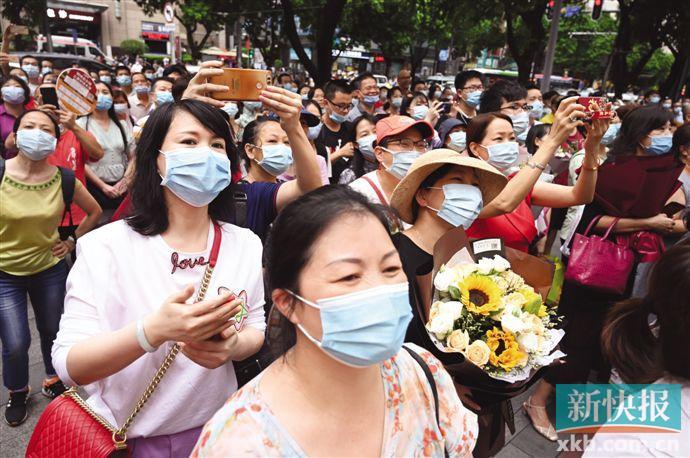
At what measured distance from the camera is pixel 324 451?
1.23 meters

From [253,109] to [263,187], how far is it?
4.86 m

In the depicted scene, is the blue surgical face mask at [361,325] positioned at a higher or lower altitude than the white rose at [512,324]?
higher

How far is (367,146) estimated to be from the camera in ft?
15.2

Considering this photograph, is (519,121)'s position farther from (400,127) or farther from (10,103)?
(10,103)

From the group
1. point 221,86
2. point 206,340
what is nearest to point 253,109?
point 221,86

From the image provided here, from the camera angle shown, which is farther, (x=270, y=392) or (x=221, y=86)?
(x=221, y=86)

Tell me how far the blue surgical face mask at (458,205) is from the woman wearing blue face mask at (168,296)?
107 centimetres

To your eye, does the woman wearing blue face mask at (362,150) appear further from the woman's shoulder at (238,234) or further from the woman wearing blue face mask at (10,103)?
the woman wearing blue face mask at (10,103)

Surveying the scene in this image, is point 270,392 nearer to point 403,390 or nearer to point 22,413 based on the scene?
point 403,390

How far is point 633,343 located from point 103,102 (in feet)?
17.6

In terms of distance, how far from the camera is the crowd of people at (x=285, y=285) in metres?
1.29

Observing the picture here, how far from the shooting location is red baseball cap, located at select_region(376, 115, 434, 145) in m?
3.45

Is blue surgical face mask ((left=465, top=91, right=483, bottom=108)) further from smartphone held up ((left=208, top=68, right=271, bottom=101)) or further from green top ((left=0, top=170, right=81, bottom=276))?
green top ((left=0, top=170, right=81, bottom=276))

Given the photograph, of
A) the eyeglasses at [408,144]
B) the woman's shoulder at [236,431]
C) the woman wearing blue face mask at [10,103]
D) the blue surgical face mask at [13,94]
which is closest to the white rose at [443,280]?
the woman's shoulder at [236,431]
